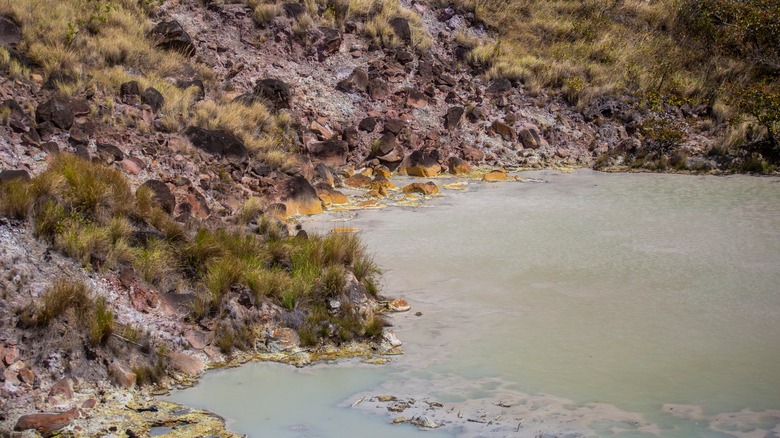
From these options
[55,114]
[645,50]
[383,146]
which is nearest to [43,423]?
[55,114]

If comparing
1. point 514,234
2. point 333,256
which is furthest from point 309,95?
point 333,256

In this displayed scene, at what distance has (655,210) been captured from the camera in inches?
501

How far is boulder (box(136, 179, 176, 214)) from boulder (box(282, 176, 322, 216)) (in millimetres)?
2818

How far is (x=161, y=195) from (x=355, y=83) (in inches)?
393

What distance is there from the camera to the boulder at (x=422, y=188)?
14148mm

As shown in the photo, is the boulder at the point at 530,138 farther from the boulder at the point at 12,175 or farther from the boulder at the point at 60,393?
the boulder at the point at 60,393

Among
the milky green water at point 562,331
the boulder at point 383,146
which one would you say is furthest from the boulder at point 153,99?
the boulder at point 383,146

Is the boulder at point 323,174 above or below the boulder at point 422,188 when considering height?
below

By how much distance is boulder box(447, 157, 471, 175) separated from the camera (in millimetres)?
16766

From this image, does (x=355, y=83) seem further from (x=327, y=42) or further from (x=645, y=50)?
(x=645, y=50)

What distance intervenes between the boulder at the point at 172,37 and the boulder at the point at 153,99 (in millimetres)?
3836

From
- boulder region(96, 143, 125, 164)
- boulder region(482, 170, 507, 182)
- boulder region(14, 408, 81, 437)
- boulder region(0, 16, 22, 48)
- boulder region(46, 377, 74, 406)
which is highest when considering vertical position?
boulder region(0, 16, 22, 48)

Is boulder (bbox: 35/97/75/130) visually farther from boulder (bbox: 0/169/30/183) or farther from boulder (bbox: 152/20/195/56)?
boulder (bbox: 152/20/195/56)

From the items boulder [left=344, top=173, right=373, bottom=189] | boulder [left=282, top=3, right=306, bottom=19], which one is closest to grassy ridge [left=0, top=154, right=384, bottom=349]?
boulder [left=344, top=173, right=373, bottom=189]
